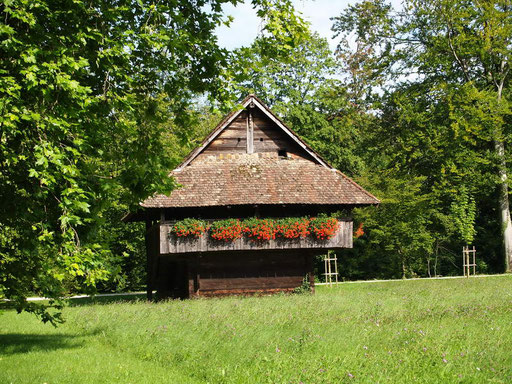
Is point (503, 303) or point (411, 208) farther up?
point (411, 208)

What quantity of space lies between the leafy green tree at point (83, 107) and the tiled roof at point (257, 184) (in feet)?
39.7

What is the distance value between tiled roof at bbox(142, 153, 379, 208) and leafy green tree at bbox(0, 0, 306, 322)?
39.7 feet

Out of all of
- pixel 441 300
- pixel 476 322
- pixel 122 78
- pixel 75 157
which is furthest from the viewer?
pixel 441 300

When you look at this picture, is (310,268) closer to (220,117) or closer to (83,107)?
(220,117)

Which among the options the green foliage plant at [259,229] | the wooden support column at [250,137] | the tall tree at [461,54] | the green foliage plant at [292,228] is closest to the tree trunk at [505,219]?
the tall tree at [461,54]

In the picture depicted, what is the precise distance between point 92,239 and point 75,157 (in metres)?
1.35

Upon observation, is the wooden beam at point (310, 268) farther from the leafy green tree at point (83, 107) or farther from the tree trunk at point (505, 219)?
the tree trunk at point (505, 219)

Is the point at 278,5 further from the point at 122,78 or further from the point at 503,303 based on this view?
the point at 503,303

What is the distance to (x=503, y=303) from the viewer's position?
1688 cm

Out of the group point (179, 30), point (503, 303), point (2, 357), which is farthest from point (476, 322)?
point (2, 357)

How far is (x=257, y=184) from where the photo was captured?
2609 cm

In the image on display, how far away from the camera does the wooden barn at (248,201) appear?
82.7 feet

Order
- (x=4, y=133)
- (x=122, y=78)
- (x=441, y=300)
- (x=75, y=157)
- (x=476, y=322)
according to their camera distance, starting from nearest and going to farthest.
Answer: (x=4, y=133) → (x=75, y=157) → (x=122, y=78) → (x=476, y=322) → (x=441, y=300)

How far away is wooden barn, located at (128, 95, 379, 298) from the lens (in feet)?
82.7
